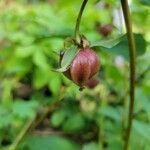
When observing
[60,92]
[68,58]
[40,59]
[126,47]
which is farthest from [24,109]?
[68,58]

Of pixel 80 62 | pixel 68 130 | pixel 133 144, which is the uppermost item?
Answer: pixel 80 62

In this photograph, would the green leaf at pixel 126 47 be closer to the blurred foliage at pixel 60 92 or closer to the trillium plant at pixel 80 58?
the trillium plant at pixel 80 58

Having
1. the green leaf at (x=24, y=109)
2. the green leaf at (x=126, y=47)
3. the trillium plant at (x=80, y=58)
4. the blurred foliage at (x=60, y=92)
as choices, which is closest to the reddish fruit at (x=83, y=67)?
the trillium plant at (x=80, y=58)

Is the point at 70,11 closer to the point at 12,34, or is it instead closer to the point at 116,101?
the point at 12,34

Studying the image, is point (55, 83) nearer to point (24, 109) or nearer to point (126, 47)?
point (24, 109)

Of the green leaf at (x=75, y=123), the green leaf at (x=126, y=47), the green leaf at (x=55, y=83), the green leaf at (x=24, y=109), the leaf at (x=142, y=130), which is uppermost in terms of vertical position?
the green leaf at (x=126, y=47)

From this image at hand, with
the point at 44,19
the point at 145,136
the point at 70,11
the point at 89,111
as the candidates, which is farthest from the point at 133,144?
the point at 70,11

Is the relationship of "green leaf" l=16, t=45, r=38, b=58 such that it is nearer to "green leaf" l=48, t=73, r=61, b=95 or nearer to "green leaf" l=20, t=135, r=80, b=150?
"green leaf" l=48, t=73, r=61, b=95
